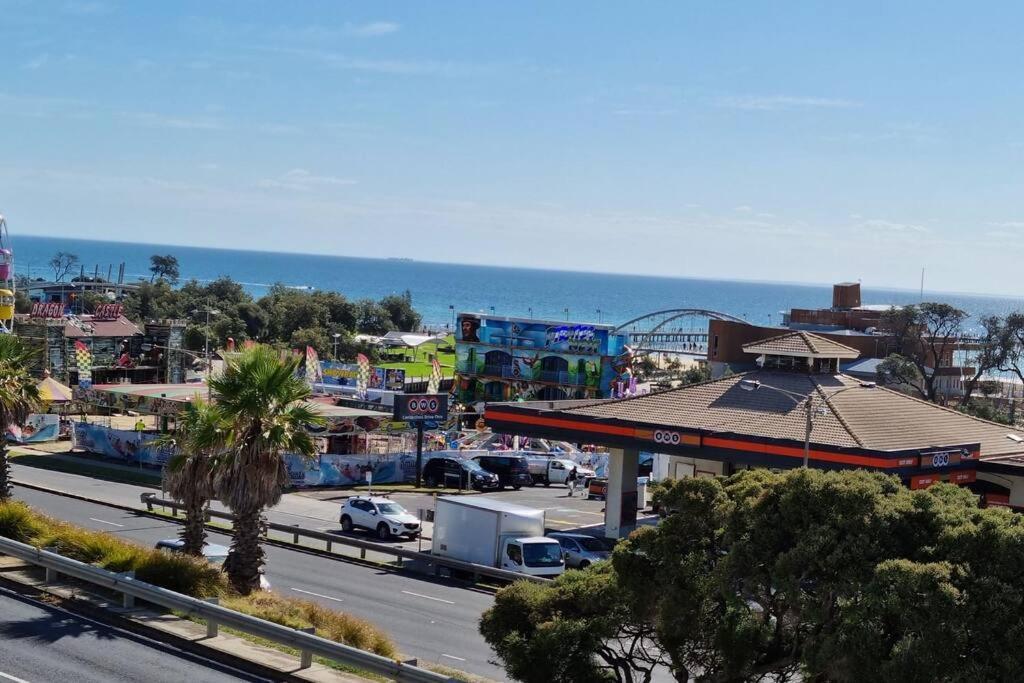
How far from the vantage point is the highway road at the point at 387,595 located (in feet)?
79.5

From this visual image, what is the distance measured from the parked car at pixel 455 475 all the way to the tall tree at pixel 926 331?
57.8 m

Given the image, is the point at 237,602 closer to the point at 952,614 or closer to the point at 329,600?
the point at 329,600

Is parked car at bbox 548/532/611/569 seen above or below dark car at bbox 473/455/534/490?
above

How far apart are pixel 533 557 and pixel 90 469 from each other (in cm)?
2847

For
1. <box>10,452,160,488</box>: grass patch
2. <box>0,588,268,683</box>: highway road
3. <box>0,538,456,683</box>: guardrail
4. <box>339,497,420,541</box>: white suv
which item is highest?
<box>0,538,456,683</box>: guardrail

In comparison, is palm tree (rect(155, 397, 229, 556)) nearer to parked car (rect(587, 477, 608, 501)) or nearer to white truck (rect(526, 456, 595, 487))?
parked car (rect(587, 477, 608, 501))

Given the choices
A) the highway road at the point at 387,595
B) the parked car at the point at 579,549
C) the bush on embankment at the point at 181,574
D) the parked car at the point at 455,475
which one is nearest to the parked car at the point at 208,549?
the highway road at the point at 387,595

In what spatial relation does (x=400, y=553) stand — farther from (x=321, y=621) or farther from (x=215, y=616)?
(x=215, y=616)

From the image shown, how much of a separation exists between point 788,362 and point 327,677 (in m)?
34.3

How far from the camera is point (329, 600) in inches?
1140

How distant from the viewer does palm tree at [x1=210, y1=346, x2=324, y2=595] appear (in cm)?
2277

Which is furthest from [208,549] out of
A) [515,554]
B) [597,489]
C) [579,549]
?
[597,489]

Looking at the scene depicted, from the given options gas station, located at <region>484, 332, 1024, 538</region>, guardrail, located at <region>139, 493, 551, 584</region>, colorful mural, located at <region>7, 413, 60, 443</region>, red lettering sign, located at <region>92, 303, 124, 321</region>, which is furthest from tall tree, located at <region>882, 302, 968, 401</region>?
guardrail, located at <region>139, 493, 551, 584</region>

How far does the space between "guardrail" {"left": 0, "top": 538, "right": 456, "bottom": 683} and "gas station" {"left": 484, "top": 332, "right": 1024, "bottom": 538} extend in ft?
76.1
